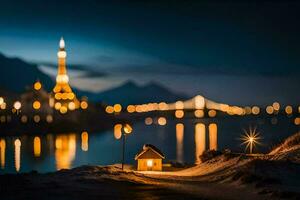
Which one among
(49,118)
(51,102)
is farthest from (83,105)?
(49,118)

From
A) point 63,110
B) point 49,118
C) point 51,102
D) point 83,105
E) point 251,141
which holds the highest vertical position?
point 83,105

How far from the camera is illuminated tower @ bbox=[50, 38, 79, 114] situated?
126 meters

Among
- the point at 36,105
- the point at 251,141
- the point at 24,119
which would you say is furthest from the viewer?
the point at 36,105

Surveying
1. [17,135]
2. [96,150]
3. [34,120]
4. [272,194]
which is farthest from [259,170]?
[34,120]

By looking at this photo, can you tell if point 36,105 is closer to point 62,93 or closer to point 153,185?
point 62,93

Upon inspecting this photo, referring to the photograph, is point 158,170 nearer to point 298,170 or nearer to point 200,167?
point 200,167

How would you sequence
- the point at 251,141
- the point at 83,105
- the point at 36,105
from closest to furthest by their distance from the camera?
the point at 251,141 → the point at 36,105 → the point at 83,105

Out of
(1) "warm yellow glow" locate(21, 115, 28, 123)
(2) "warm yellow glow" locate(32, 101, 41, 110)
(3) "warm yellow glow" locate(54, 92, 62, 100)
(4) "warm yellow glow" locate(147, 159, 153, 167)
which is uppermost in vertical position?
(3) "warm yellow glow" locate(54, 92, 62, 100)

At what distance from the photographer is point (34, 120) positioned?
10400cm

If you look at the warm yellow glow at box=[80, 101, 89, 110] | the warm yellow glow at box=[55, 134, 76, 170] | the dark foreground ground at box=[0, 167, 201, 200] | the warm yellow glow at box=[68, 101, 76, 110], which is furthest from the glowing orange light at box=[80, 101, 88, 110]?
the dark foreground ground at box=[0, 167, 201, 200]

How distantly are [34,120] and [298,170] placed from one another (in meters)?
88.1

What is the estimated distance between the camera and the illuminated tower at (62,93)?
415ft

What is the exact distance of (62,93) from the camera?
134750 millimetres

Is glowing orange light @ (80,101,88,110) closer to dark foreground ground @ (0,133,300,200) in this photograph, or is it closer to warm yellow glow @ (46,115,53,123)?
warm yellow glow @ (46,115,53,123)
